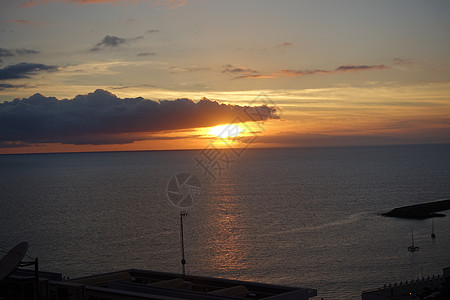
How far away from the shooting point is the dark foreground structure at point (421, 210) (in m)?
103

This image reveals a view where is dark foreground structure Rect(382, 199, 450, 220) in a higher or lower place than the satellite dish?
lower

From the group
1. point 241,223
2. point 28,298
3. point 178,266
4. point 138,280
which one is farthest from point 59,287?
point 241,223

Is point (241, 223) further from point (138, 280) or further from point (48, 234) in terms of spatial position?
point (138, 280)

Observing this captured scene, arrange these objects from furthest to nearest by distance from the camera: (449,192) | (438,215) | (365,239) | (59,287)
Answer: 1. (449,192)
2. (438,215)
3. (365,239)
4. (59,287)

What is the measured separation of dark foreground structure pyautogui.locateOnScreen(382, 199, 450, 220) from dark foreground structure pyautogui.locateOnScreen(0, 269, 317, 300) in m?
84.8

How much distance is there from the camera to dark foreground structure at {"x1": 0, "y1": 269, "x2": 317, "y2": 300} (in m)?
22.0

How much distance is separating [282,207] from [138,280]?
88.0 m

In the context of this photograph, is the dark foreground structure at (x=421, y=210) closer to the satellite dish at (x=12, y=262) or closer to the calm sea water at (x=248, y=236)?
the calm sea water at (x=248, y=236)

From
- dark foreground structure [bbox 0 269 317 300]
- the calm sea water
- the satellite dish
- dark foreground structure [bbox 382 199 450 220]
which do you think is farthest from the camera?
dark foreground structure [bbox 382 199 450 220]

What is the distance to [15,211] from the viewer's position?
115562mm

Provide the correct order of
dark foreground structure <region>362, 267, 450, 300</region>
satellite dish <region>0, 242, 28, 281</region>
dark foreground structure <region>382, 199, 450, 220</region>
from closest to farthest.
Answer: satellite dish <region>0, 242, 28, 281</region>
dark foreground structure <region>362, 267, 450, 300</region>
dark foreground structure <region>382, 199, 450, 220</region>

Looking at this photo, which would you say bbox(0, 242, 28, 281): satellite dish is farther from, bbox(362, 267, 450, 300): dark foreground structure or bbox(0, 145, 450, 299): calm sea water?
bbox(0, 145, 450, 299): calm sea water

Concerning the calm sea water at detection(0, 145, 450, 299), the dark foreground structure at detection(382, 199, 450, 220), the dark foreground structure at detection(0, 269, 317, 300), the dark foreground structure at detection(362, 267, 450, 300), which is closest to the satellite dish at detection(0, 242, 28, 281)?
the dark foreground structure at detection(0, 269, 317, 300)

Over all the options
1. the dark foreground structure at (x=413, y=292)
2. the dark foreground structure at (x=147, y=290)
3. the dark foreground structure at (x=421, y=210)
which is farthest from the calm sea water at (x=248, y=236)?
the dark foreground structure at (x=147, y=290)
